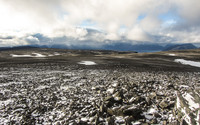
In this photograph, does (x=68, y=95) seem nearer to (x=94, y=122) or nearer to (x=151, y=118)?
(x=94, y=122)

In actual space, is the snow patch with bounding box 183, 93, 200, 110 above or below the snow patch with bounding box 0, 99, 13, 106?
above

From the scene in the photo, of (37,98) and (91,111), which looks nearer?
(91,111)

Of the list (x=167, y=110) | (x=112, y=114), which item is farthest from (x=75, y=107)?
(x=167, y=110)

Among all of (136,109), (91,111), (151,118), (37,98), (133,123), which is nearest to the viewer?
(133,123)

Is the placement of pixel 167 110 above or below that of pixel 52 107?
above

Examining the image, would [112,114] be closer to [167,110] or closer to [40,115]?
[167,110]

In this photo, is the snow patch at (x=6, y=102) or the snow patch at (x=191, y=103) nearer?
the snow patch at (x=191, y=103)

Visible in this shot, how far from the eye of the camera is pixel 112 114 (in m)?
6.88

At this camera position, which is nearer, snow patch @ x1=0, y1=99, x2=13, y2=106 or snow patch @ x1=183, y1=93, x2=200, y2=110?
snow patch @ x1=183, y1=93, x2=200, y2=110

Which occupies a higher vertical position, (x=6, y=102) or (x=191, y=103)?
(x=191, y=103)

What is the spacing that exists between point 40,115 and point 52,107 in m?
1.06

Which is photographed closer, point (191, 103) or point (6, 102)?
point (191, 103)

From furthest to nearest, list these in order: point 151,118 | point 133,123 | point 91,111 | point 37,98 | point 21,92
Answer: point 21,92
point 37,98
point 91,111
point 151,118
point 133,123

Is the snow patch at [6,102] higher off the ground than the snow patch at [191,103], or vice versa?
the snow patch at [191,103]
